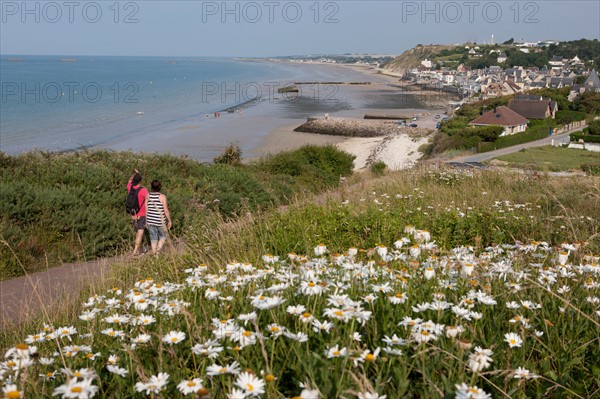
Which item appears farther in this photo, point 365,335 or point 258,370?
point 365,335

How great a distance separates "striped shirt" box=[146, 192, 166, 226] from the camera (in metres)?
10.2

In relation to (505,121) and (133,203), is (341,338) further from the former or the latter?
(505,121)

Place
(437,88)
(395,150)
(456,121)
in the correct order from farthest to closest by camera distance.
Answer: (437,88)
(456,121)
(395,150)

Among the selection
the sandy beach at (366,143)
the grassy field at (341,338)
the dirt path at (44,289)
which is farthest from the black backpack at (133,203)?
the sandy beach at (366,143)

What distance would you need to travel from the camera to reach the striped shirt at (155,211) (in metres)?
10.2

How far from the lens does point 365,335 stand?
314 cm

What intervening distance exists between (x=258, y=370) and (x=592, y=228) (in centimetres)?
632

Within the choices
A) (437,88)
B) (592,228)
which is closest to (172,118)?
(592,228)

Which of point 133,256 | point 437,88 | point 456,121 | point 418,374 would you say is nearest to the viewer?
point 418,374

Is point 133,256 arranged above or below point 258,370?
below

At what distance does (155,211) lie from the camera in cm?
1023

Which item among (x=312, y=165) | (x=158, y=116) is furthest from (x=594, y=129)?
(x=158, y=116)

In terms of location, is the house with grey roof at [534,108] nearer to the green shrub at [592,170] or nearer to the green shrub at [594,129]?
the green shrub at [594,129]

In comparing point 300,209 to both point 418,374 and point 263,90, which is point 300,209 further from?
point 263,90
